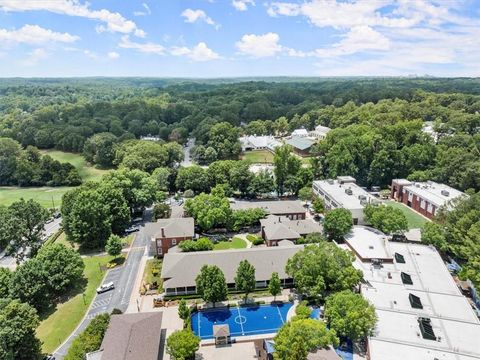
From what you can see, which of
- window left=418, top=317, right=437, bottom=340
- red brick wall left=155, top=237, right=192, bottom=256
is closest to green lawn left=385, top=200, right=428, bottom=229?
window left=418, top=317, right=437, bottom=340

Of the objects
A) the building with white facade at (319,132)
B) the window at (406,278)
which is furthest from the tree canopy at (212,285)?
the building with white facade at (319,132)

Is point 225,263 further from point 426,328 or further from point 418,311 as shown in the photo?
point 426,328

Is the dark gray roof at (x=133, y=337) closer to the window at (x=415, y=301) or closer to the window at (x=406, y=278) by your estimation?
the window at (x=415, y=301)

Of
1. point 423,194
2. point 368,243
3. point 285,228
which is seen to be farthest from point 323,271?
point 423,194

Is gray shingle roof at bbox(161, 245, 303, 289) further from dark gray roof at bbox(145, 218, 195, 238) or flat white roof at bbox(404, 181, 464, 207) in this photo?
flat white roof at bbox(404, 181, 464, 207)

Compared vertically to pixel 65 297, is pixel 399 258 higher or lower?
higher

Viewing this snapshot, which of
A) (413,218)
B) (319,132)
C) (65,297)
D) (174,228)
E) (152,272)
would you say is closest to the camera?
(65,297)
